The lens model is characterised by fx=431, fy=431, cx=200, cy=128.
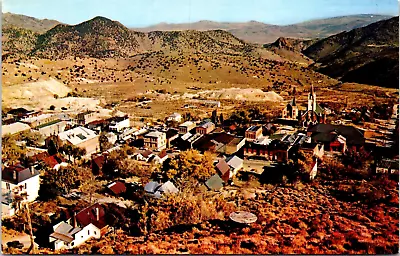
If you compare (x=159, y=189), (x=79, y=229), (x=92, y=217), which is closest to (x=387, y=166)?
(x=159, y=189)

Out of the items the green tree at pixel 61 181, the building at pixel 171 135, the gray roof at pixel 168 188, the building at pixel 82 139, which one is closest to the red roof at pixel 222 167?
the gray roof at pixel 168 188

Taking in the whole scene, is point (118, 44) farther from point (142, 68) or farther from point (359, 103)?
point (359, 103)

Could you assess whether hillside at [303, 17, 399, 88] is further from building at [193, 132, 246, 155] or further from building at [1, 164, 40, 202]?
building at [1, 164, 40, 202]

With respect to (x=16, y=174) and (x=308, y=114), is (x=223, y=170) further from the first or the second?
(x=308, y=114)

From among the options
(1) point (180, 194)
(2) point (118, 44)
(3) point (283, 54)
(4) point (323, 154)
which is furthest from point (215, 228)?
(3) point (283, 54)

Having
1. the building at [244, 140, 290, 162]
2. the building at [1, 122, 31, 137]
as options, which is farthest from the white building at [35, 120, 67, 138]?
the building at [244, 140, 290, 162]
